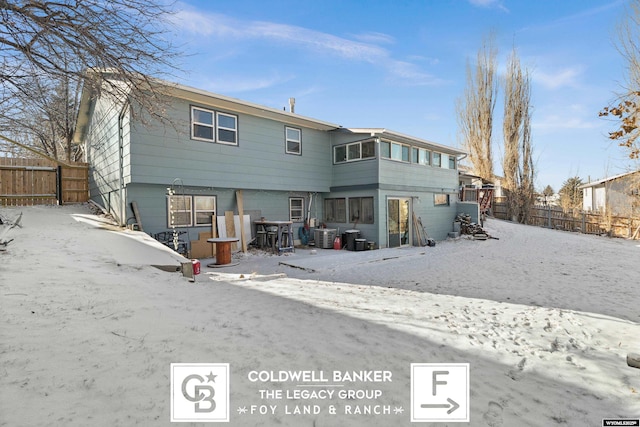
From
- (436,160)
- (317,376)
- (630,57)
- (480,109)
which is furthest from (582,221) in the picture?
(317,376)

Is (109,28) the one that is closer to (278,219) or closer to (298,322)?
(298,322)

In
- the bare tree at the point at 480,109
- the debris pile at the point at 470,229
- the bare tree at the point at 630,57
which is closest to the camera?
the bare tree at the point at 630,57

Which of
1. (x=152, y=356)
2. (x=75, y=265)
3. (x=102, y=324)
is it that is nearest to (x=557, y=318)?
(x=152, y=356)

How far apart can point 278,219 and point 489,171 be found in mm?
20733

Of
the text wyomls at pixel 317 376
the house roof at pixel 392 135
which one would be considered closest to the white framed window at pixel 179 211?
the house roof at pixel 392 135

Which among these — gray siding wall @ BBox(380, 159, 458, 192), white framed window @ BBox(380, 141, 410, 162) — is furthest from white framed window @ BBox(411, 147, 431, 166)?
white framed window @ BBox(380, 141, 410, 162)

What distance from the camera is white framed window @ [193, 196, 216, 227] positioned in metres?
10.9

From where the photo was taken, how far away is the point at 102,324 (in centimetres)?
318

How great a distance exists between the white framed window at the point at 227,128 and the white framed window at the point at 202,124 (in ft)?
0.89

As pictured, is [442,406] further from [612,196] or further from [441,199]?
[612,196]

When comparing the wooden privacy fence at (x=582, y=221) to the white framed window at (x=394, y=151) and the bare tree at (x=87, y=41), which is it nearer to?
the white framed window at (x=394, y=151)

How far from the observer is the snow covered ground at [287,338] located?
232cm

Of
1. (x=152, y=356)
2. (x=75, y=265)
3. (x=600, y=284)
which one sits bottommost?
(x=600, y=284)

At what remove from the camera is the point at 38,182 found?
12.4 metres
